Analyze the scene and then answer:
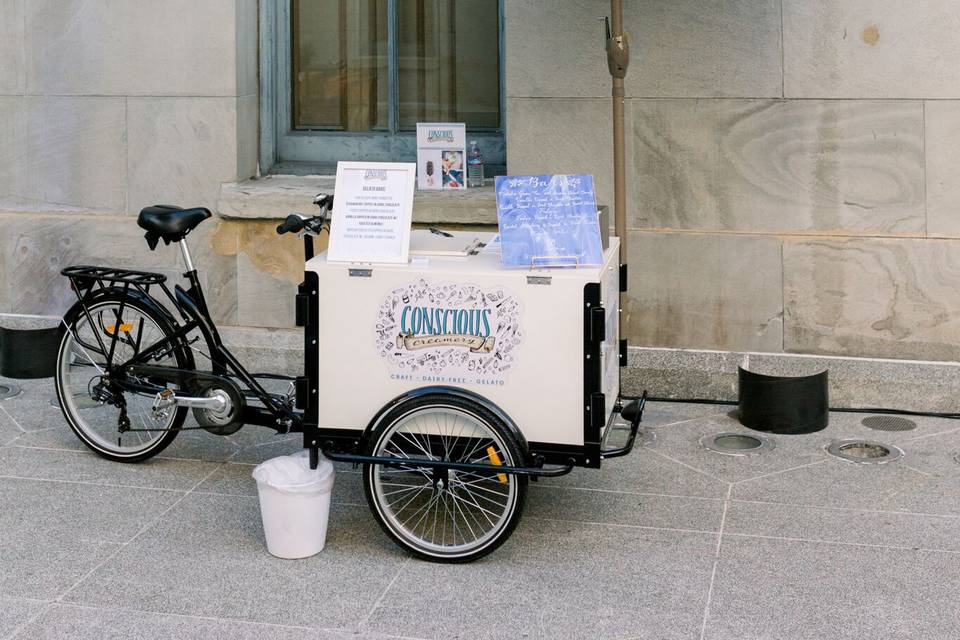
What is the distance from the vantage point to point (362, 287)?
5.29 meters

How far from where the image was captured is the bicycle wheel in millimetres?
6371

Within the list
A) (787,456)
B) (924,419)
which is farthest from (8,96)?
(924,419)

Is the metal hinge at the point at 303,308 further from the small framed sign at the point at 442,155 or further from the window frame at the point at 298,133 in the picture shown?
the window frame at the point at 298,133

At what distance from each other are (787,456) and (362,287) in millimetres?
2576

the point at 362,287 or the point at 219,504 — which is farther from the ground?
the point at 362,287

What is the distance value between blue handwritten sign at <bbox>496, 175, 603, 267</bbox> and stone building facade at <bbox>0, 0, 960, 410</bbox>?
90.3 inches

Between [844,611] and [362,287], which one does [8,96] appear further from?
[844,611]

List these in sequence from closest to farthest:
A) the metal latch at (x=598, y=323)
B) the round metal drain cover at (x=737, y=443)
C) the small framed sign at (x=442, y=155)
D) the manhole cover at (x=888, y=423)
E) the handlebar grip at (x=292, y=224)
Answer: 1. the metal latch at (x=598, y=323)
2. the handlebar grip at (x=292, y=224)
3. the round metal drain cover at (x=737, y=443)
4. the manhole cover at (x=888, y=423)
5. the small framed sign at (x=442, y=155)

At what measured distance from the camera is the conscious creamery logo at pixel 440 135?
810 cm

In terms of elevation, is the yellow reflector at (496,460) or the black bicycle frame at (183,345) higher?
the black bicycle frame at (183,345)

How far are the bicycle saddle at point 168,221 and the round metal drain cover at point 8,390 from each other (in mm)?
2077

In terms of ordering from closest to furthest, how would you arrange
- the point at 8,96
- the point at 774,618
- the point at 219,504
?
the point at 774,618 < the point at 219,504 < the point at 8,96

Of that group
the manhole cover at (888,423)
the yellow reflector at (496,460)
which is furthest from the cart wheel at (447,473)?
the manhole cover at (888,423)

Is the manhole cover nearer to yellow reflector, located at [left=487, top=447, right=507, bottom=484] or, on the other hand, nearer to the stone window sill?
the stone window sill
